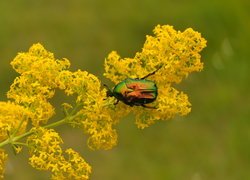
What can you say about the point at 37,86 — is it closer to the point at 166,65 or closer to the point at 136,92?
the point at 136,92

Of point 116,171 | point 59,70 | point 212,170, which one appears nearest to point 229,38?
point 212,170

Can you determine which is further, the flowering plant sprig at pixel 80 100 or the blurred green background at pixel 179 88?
the blurred green background at pixel 179 88

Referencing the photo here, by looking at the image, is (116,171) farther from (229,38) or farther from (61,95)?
(229,38)

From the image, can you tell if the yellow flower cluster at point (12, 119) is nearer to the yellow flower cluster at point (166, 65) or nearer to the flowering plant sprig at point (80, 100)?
the flowering plant sprig at point (80, 100)

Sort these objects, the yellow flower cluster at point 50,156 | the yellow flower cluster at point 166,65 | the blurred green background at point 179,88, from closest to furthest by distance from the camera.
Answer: the yellow flower cluster at point 50,156
the yellow flower cluster at point 166,65
the blurred green background at point 179,88

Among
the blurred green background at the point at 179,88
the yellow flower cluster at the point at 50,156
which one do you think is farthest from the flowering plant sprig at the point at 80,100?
the blurred green background at the point at 179,88

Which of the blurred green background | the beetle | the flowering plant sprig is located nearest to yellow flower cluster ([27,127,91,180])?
the flowering plant sprig

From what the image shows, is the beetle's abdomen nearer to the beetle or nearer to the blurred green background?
the beetle
